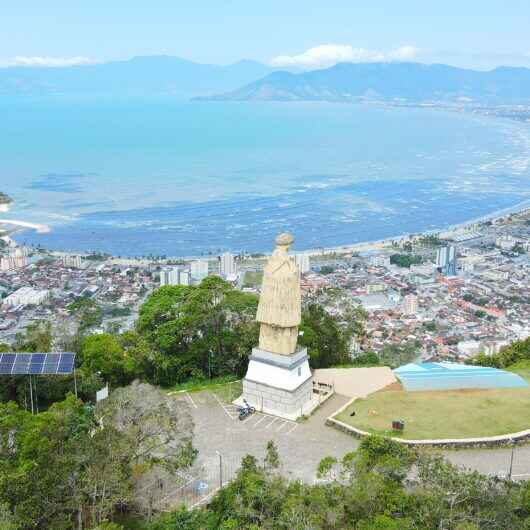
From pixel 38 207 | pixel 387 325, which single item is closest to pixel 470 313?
pixel 387 325

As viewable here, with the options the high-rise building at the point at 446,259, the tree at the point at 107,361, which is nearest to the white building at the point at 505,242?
the high-rise building at the point at 446,259

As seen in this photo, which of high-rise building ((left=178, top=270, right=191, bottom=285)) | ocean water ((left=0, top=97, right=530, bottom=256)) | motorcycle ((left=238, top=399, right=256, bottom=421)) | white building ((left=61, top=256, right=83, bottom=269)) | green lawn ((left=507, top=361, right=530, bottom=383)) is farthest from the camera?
ocean water ((left=0, top=97, right=530, bottom=256))

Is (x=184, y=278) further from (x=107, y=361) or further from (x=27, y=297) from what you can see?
(x=107, y=361)

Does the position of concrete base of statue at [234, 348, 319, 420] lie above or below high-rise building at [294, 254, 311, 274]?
above

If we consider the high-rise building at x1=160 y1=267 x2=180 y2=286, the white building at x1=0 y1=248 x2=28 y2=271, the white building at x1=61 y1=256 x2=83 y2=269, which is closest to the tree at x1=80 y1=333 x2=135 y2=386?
the high-rise building at x1=160 y1=267 x2=180 y2=286

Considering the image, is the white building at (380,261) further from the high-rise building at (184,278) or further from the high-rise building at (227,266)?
the high-rise building at (184,278)

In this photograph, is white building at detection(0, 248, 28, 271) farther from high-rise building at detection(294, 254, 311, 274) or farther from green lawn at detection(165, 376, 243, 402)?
green lawn at detection(165, 376, 243, 402)
